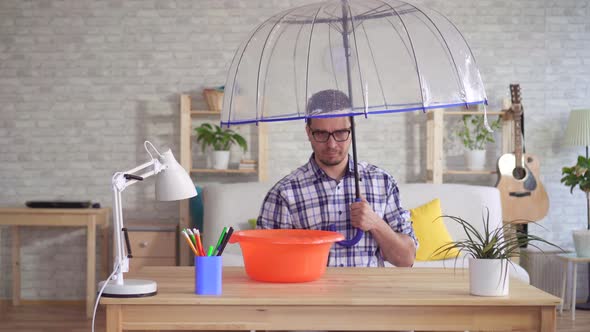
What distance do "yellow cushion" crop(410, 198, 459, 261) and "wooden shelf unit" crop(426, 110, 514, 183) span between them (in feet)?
2.32

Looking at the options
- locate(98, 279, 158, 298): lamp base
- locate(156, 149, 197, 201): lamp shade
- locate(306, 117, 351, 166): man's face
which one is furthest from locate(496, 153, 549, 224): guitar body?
locate(98, 279, 158, 298): lamp base

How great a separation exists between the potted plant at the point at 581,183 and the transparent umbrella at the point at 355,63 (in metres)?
3.09

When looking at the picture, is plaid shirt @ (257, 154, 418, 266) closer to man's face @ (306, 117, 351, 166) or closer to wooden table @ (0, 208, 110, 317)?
man's face @ (306, 117, 351, 166)

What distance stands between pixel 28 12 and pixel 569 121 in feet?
13.7

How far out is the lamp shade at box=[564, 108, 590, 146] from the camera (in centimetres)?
498

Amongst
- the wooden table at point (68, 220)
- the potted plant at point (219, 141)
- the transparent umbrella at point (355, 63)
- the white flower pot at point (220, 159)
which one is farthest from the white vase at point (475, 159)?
the transparent umbrella at point (355, 63)

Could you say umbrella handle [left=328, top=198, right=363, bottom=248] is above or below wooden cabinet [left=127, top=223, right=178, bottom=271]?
above

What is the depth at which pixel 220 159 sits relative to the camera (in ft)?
16.8

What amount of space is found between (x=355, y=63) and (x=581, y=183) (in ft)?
11.6

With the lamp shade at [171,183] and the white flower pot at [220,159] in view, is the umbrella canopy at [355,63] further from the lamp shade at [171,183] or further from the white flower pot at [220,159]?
the white flower pot at [220,159]

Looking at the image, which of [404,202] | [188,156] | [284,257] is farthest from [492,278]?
[188,156]

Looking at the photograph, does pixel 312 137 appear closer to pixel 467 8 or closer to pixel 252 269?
pixel 252 269

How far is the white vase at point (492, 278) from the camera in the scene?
179 centimetres

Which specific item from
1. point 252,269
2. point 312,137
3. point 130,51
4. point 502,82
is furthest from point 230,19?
point 252,269
